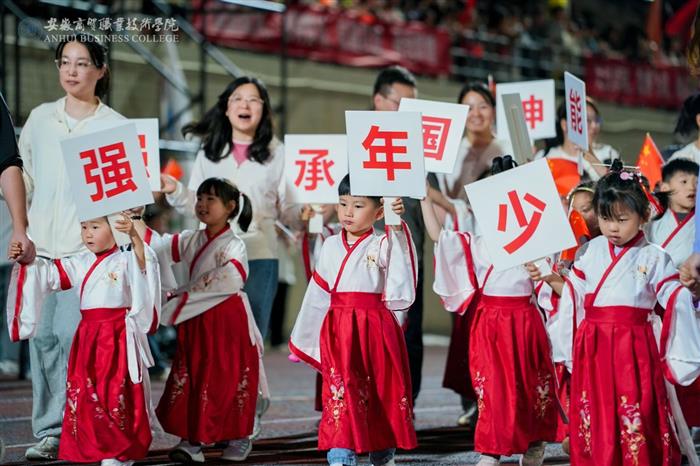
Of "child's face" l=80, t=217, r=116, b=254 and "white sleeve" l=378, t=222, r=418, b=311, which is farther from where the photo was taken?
"child's face" l=80, t=217, r=116, b=254

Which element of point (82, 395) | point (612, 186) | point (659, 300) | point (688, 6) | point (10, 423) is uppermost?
point (688, 6)

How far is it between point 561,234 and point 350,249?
2.84ft

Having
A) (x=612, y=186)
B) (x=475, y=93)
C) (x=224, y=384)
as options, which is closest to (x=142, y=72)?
(x=475, y=93)

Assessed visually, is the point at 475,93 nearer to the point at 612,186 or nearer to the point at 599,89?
the point at 612,186

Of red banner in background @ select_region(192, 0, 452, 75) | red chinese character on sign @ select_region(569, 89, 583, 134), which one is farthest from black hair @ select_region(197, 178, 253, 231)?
red banner in background @ select_region(192, 0, 452, 75)

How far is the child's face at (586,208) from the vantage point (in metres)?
5.53

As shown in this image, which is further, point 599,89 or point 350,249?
point 599,89

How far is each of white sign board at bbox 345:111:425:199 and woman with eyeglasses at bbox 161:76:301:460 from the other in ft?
4.38

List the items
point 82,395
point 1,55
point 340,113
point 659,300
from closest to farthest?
point 659,300 < point 82,395 < point 1,55 < point 340,113

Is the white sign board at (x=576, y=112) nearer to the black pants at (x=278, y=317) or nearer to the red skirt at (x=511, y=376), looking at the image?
the red skirt at (x=511, y=376)

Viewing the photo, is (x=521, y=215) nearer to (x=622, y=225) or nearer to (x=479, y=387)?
(x=622, y=225)

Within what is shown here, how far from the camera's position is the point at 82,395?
493 cm

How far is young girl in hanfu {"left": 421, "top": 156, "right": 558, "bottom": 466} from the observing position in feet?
16.4

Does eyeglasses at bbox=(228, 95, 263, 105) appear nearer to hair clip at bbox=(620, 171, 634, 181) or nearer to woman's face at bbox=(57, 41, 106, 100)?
woman's face at bbox=(57, 41, 106, 100)
